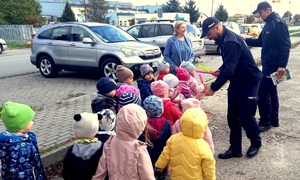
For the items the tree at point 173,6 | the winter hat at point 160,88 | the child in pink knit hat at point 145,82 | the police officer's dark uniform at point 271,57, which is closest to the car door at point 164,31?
the police officer's dark uniform at point 271,57

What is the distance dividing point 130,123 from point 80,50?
761 cm

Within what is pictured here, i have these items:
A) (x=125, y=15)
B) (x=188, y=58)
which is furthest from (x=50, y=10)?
(x=188, y=58)

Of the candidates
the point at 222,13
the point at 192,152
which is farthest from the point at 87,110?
the point at 222,13

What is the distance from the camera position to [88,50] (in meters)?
9.59

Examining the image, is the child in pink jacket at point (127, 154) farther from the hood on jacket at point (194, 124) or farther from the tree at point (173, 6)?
the tree at point (173, 6)

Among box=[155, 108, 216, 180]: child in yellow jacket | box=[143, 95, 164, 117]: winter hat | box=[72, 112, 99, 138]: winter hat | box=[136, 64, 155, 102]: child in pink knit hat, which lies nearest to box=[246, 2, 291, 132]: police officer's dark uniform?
box=[136, 64, 155, 102]: child in pink knit hat

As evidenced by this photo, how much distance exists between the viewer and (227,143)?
194 inches

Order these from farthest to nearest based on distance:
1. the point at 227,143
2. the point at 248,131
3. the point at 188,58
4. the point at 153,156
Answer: the point at 188,58, the point at 227,143, the point at 248,131, the point at 153,156

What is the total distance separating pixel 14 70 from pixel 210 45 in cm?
1037

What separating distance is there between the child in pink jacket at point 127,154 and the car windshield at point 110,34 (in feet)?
23.5

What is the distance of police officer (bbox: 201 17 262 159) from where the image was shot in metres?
3.99

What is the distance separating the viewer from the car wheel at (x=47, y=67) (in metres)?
10.5

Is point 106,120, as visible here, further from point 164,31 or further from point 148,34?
point 148,34

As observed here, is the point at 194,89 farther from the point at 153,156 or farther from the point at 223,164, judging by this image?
the point at 153,156
